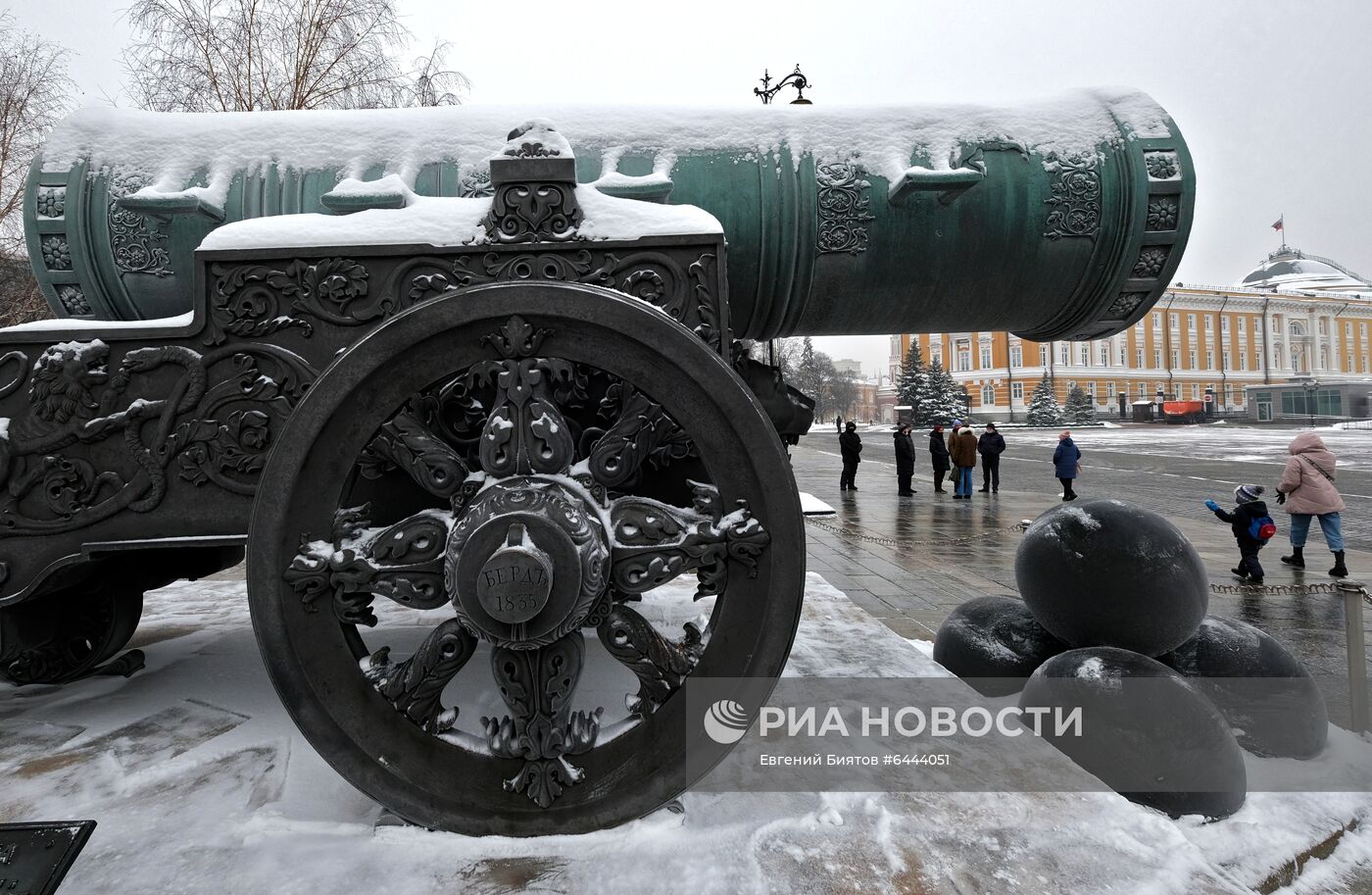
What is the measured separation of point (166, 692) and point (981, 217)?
3311mm

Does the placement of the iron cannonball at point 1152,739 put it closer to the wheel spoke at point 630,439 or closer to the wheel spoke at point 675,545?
the wheel spoke at point 675,545

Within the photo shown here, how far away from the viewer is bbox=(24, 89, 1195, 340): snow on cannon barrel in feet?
7.52

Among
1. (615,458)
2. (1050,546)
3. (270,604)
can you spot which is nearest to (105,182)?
(270,604)

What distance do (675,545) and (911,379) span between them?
178ft

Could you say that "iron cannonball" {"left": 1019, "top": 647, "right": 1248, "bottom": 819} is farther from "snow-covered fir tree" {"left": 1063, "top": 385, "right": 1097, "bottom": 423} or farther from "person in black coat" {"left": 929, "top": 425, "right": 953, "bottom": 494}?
"snow-covered fir tree" {"left": 1063, "top": 385, "right": 1097, "bottom": 423}

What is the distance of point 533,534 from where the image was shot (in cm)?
149

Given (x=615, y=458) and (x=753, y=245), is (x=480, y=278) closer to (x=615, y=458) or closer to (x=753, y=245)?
(x=615, y=458)

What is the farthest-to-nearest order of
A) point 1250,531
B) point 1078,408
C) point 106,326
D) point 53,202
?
1. point 1078,408
2. point 1250,531
3. point 53,202
4. point 106,326

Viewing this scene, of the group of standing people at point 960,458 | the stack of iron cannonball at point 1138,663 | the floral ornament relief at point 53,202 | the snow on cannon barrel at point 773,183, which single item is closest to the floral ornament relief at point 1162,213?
the snow on cannon barrel at point 773,183

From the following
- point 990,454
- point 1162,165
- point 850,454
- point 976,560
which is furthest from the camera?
point 850,454

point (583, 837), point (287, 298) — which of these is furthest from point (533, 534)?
point (287, 298)

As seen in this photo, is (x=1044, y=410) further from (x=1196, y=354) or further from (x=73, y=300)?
(x=73, y=300)

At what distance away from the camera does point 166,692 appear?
8.39 ft

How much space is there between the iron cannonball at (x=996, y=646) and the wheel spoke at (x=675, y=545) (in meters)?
1.94
